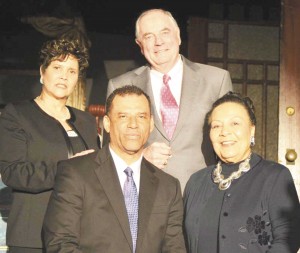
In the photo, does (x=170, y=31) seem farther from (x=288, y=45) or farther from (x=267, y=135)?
(x=267, y=135)

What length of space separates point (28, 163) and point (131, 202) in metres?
0.55

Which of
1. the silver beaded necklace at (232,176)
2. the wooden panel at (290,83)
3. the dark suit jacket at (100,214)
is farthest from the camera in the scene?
the wooden panel at (290,83)

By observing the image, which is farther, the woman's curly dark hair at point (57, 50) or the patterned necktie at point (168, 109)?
the patterned necktie at point (168, 109)

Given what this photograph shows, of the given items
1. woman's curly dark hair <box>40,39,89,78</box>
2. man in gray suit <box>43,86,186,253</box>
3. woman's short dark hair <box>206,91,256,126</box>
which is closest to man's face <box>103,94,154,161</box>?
man in gray suit <box>43,86,186,253</box>

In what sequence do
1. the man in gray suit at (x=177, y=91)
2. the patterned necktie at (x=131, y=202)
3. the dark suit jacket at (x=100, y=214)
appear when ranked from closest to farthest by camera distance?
the dark suit jacket at (x=100, y=214)
the patterned necktie at (x=131, y=202)
the man in gray suit at (x=177, y=91)

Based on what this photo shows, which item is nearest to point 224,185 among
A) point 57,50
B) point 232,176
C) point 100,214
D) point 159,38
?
point 232,176

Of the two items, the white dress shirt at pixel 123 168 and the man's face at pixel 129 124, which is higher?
the man's face at pixel 129 124

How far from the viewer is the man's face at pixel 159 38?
3.01 metres

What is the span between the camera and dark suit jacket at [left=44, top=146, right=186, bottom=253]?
240 cm

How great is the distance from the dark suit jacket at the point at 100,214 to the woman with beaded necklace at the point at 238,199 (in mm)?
153

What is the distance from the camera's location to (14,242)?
2734 mm

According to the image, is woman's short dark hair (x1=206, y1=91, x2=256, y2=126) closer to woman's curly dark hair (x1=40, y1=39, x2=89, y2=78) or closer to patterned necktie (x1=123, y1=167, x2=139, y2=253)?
patterned necktie (x1=123, y1=167, x2=139, y2=253)

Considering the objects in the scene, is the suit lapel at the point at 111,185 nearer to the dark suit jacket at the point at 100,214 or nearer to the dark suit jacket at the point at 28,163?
the dark suit jacket at the point at 100,214

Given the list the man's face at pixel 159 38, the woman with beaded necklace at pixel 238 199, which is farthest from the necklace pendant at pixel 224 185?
the man's face at pixel 159 38
